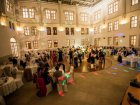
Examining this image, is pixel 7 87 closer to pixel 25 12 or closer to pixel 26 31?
pixel 26 31

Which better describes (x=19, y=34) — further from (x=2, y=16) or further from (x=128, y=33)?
(x=128, y=33)

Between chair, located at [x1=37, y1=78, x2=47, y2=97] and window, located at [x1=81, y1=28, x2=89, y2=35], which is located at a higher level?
window, located at [x1=81, y1=28, x2=89, y2=35]

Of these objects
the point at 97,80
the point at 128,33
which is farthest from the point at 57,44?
the point at 97,80

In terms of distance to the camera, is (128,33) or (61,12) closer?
(128,33)

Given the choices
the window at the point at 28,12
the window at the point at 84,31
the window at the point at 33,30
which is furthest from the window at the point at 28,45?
the window at the point at 84,31

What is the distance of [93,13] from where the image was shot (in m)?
20.5

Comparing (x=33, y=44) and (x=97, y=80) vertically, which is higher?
(x=33, y=44)

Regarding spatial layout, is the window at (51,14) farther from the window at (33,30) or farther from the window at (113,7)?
the window at (113,7)

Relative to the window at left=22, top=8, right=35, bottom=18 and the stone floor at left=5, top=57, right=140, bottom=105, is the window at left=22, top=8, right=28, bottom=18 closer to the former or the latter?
the window at left=22, top=8, right=35, bottom=18

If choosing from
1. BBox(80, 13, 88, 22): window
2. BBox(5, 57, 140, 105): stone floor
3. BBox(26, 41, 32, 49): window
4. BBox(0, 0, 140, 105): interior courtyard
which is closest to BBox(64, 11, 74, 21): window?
BBox(0, 0, 140, 105): interior courtyard

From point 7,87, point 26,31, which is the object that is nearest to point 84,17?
point 26,31

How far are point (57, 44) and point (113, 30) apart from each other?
10.5 metres

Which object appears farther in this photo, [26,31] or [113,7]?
[26,31]

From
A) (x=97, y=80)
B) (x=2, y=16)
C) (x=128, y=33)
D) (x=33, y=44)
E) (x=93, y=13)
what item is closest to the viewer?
(x=97, y=80)
